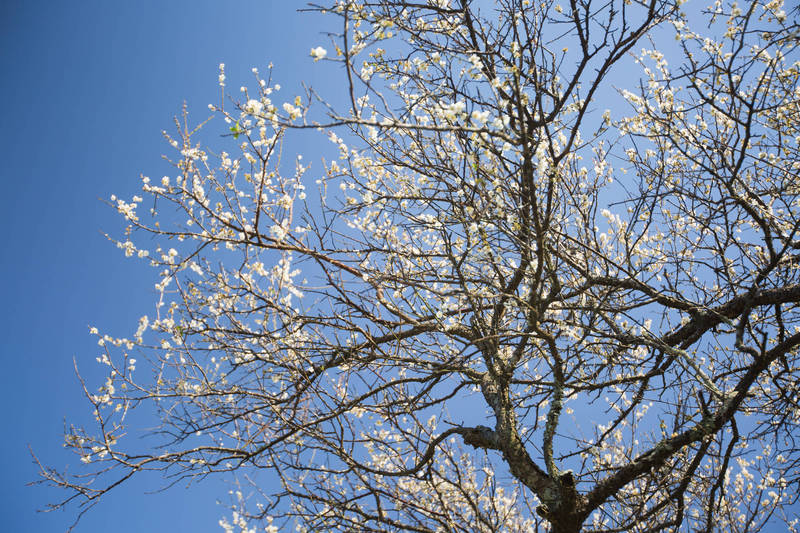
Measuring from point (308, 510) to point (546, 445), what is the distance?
1888mm

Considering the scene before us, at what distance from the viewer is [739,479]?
775cm

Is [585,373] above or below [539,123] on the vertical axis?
below

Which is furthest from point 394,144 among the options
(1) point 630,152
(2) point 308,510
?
(2) point 308,510

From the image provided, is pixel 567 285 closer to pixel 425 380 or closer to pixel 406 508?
pixel 425 380

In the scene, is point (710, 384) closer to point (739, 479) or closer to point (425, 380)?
point (425, 380)

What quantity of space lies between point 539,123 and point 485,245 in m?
0.70

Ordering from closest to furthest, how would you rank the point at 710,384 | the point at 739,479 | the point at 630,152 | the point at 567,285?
the point at 710,384
the point at 567,285
the point at 630,152
the point at 739,479

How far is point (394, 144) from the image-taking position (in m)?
4.09

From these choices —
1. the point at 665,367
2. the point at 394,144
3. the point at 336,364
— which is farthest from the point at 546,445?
the point at 394,144

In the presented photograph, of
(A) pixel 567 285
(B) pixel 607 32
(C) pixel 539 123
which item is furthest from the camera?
(A) pixel 567 285

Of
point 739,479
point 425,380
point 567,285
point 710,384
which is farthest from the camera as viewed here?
point 739,479

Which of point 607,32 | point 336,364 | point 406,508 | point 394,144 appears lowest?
point 406,508

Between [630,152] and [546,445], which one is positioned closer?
[546,445]

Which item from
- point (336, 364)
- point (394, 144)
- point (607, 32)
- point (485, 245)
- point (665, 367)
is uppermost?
point (394, 144)
